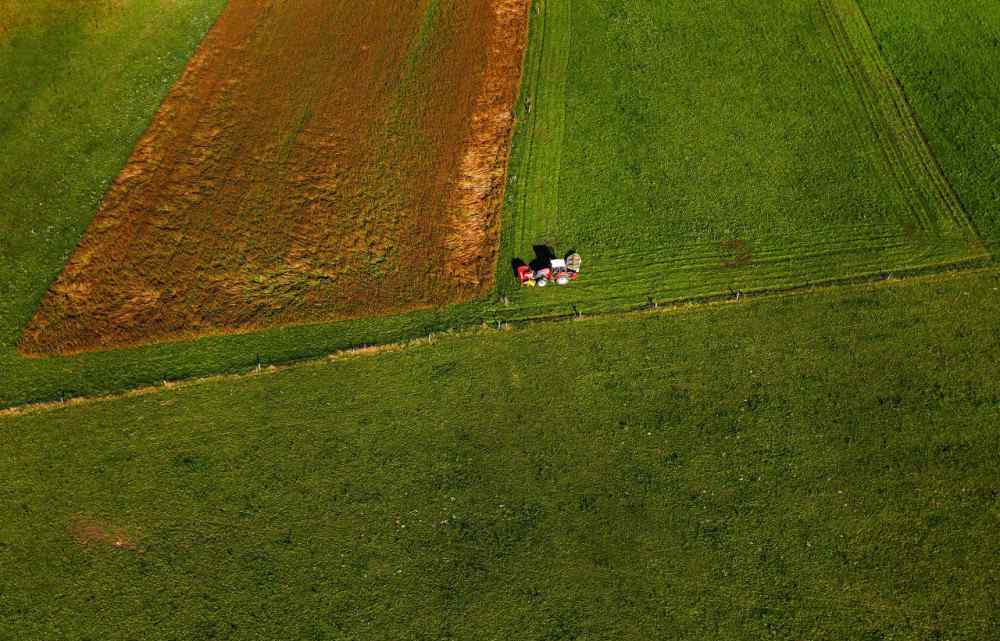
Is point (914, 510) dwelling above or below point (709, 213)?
below

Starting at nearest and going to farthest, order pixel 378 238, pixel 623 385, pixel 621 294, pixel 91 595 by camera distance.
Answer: pixel 91 595 → pixel 623 385 → pixel 621 294 → pixel 378 238

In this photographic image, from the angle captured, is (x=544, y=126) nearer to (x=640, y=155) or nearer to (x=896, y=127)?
(x=640, y=155)

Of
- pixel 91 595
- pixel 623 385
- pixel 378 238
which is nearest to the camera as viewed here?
pixel 91 595

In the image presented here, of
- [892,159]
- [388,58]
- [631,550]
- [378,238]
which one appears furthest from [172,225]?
[892,159]

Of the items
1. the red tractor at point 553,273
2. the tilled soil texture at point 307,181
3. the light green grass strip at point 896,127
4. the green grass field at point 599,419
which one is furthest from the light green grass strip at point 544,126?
the light green grass strip at point 896,127

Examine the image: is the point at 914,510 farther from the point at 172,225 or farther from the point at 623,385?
the point at 172,225

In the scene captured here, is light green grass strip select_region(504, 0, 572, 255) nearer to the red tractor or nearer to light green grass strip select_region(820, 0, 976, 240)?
the red tractor

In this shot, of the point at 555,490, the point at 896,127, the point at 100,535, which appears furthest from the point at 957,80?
the point at 100,535
